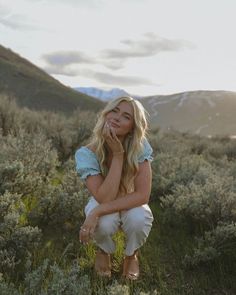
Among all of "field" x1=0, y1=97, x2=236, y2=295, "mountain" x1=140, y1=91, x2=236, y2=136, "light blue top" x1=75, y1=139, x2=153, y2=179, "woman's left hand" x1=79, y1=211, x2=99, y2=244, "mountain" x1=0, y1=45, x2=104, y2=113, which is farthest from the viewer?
"mountain" x1=140, y1=91, x2=236, y2=136

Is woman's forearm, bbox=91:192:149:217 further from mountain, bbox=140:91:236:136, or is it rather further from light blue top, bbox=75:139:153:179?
mountain, bbox=140:91:236:136

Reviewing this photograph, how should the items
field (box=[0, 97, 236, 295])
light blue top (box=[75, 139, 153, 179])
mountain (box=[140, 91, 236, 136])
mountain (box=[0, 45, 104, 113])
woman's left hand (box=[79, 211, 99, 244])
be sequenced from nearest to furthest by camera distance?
woman's left hand (box=[79, 211, 99, 244]) < field (box=[0, 97, 236, 295]) < light blue top (box=[75, 139, 153, 179]) < mountain (box=[0, 45, 104, 113]) < mountain (box=[140, 91, 236, 136])

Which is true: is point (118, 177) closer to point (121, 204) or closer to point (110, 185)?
point (110, 185)

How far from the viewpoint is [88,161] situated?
3926mm

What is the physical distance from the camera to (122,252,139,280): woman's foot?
3924 mm

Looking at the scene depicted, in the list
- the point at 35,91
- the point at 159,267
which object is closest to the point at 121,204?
the point at 159,267

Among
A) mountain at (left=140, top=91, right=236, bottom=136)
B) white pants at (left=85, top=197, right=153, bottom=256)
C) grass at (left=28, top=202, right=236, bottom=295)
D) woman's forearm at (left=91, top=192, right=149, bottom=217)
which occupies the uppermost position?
woman's forearm at (left=91, top=192, right=149, bottom=217)

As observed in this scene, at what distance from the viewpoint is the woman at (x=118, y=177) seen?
3811mm

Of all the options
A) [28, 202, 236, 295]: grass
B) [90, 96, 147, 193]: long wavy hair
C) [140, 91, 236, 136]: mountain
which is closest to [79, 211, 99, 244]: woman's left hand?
[28, 202, 236, 295]: grass

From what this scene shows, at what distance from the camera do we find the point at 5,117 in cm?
1216

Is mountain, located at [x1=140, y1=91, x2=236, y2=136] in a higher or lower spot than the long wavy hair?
lower

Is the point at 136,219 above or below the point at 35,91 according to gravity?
below

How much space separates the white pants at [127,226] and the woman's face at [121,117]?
0.66 meters

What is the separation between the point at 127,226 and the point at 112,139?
73 centimetres
